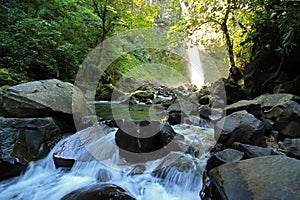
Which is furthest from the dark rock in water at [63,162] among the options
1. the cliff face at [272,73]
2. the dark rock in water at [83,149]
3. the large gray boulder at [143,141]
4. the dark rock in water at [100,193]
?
the cliff face at [272,73]

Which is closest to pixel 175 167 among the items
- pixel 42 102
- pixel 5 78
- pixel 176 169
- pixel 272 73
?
pixel 176 169

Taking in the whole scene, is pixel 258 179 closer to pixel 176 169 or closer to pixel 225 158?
pixel 225 158

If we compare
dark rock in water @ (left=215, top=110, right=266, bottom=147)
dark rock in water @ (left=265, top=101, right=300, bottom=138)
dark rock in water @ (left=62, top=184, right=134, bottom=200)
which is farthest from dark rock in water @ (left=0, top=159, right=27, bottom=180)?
dark rock in water @ (left=265, top=101, right=300, bottom=138)

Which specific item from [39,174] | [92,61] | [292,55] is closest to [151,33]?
[92,61]

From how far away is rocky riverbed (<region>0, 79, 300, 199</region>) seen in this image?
1930mm

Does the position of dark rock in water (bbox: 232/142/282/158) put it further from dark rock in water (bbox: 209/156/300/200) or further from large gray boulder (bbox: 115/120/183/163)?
large gray boulder (bbox: 115/120/183/163)

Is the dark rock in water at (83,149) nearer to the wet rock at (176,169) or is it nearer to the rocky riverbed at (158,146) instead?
the rocky riverbed at (158,146)

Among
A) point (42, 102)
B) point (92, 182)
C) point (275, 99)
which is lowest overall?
point (92, 182)

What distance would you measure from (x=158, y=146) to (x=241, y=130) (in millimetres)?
1389

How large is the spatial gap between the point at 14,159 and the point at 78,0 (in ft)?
31.9

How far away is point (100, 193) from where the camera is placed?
2.39 metres

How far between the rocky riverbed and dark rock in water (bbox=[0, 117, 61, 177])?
1 centimetres

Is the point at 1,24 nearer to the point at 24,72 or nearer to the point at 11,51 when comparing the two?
the point at 11,51

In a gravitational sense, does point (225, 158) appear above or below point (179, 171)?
above
